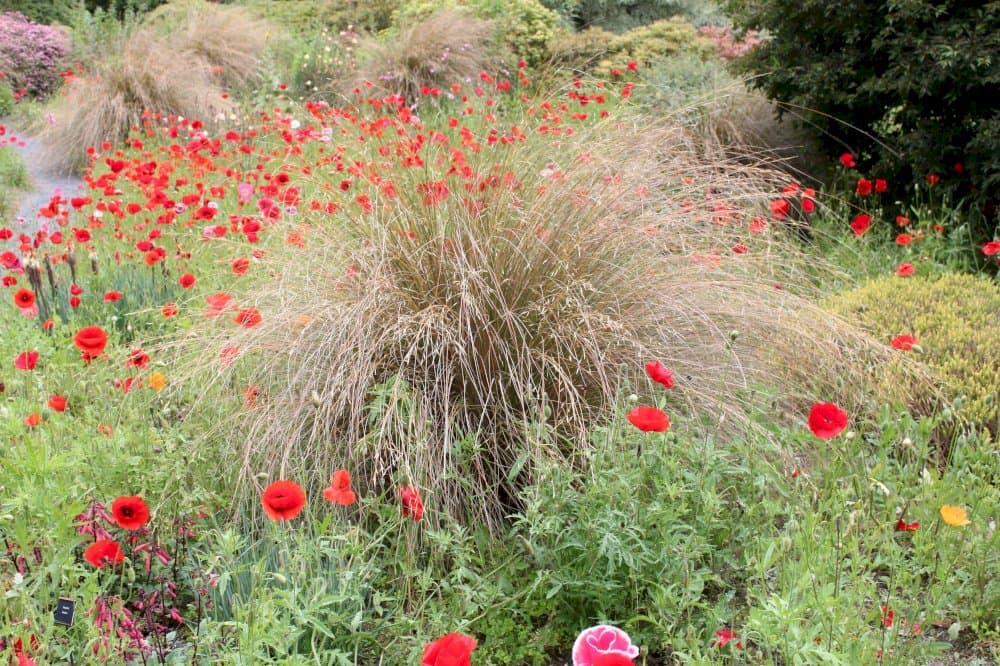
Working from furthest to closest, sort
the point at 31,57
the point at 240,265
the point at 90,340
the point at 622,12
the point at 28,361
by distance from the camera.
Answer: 1. the point at 622,12
2. the point at 31,57
3. the point at 240,265
4. the point at 28,361
5. the point at 90,340

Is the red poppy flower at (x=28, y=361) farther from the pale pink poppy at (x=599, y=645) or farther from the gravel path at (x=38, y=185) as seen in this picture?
the gravel path at (x=38, y=185)

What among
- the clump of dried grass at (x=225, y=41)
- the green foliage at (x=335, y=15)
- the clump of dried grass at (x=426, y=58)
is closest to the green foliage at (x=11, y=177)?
the clump of dried grass at (x=225, y=41)

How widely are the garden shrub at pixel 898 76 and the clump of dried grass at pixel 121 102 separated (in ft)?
15.3

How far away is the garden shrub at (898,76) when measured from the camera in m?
4.43

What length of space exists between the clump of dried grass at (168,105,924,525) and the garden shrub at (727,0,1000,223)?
1.70 m

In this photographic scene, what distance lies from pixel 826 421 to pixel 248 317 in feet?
5.72

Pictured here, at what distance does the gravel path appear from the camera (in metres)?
6.22

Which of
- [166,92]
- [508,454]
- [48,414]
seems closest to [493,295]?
[508,454]

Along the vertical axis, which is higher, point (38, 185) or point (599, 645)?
point (599, 645)

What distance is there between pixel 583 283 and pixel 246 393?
3.42 ft

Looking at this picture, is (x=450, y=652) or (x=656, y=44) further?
(x=656, y=44)

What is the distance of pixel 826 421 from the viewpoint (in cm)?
177

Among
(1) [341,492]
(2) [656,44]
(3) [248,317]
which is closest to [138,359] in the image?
(3) [248,317]

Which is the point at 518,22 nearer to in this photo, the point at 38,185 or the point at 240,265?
the point at 38,185
